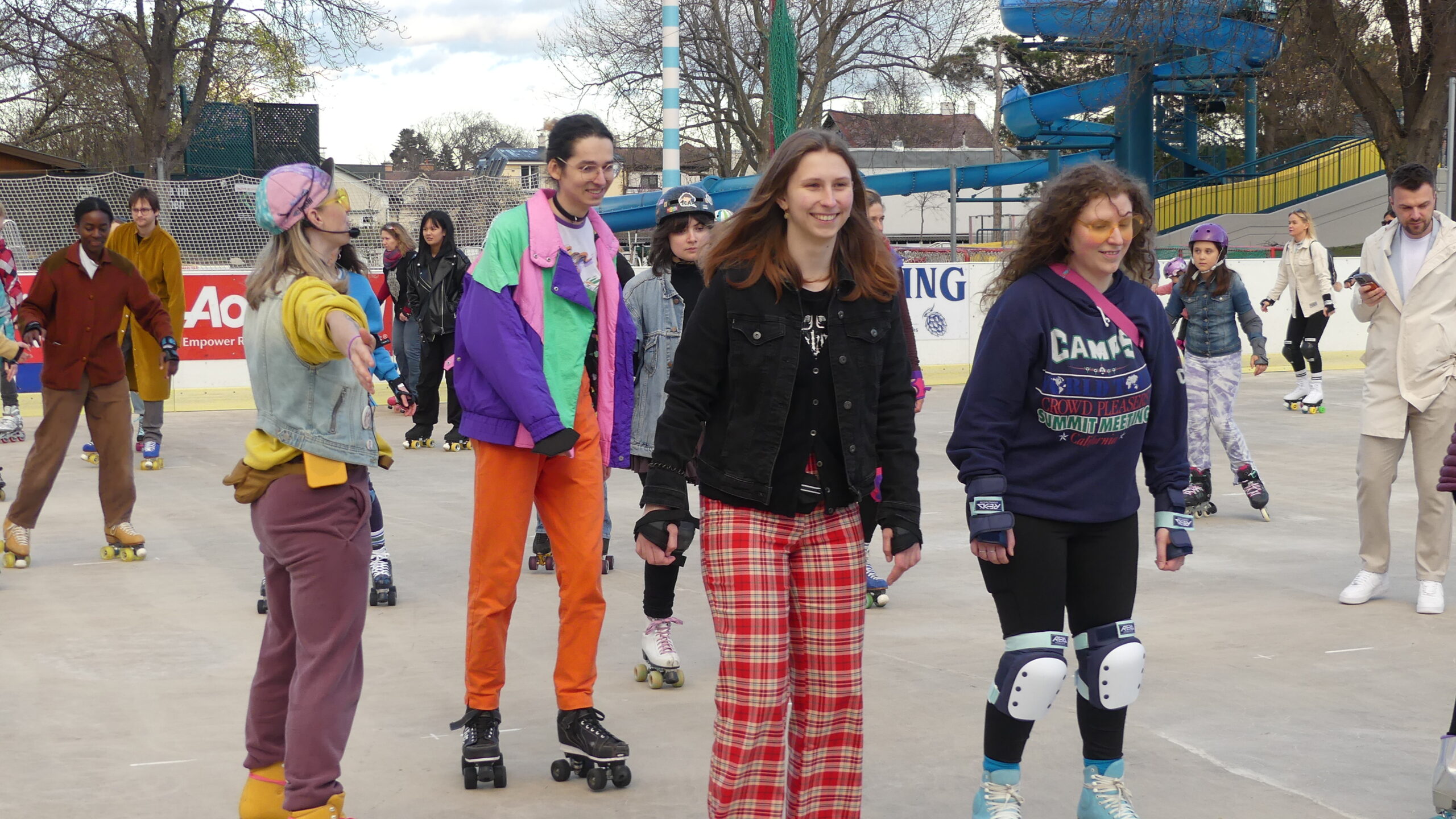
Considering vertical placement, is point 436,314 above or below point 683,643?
above

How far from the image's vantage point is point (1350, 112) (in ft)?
127

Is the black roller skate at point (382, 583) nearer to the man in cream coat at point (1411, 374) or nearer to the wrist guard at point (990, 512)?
the wrist guard at point (990, 512)

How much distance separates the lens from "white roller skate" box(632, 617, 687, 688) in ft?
17.2

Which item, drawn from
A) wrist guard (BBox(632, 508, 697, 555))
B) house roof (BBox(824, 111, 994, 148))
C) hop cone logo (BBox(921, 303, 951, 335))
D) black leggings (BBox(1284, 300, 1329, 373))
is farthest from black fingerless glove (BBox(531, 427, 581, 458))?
house roof (BBox(824, 111, 994, 148))

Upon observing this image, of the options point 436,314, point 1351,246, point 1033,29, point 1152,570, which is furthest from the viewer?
point 1351,246

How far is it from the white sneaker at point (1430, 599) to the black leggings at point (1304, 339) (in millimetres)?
8156

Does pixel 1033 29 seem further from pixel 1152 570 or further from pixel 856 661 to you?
pixel 856 661

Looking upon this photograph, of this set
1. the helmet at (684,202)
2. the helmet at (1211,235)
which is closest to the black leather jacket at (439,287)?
the helmet at (684,202)

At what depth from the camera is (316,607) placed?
3.57 meters

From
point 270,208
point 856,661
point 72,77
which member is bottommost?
point 856,661

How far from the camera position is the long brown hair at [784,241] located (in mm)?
3209

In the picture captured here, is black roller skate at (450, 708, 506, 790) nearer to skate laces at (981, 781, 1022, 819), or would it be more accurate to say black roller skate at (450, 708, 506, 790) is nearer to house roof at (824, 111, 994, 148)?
skate laces at (981, 781, 1022, 819)

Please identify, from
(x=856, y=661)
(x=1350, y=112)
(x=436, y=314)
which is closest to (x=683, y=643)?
(x=856, y=661)

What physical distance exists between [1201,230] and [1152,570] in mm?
2422
